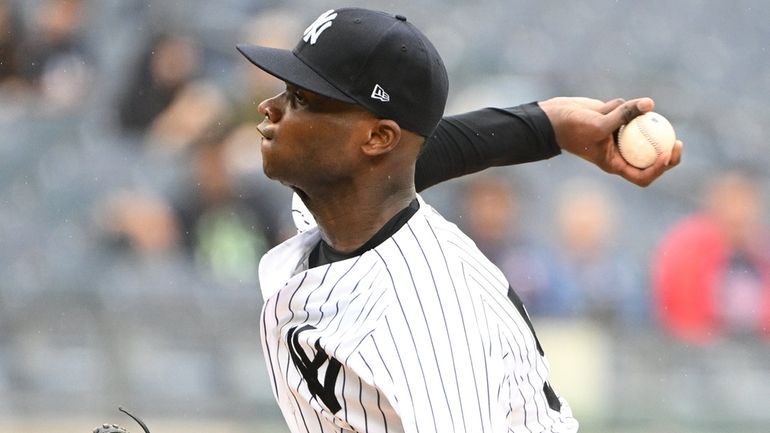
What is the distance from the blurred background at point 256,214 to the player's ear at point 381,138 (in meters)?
4.13

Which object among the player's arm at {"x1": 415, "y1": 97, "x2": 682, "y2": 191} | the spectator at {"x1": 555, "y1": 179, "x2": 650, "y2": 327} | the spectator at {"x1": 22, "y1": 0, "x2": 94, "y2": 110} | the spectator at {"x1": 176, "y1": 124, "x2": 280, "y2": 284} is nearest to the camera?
the player's arm at {"x1": 415, "y1": 97, "x2": 682, "y2": 191}

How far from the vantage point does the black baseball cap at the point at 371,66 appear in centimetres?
242

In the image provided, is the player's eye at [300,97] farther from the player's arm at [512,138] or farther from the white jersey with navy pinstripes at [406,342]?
the player's arm at [512,138]

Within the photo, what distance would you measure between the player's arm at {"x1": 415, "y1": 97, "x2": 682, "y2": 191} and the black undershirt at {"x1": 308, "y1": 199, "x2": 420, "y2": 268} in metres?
0.48

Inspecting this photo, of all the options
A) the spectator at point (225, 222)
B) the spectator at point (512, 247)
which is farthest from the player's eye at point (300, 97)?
the spectator at point (225, 222)

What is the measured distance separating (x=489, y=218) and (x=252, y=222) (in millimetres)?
1281

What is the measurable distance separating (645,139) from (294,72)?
839 millimetres

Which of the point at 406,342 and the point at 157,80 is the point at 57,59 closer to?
the point at 157,80

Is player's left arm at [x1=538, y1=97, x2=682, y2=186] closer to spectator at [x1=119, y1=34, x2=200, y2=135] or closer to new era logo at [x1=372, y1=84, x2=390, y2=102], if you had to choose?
new era logo at [x1=372, y1=84, x2=390, y2=102]

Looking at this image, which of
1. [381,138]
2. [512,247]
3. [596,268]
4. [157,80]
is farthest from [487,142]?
[157,80]

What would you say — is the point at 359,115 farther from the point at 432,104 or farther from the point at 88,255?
the point at 88,255

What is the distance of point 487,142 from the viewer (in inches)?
121

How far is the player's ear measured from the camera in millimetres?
2463

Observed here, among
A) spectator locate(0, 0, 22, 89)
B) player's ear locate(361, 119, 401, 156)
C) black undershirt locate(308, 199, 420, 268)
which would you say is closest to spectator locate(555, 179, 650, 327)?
spectator locate(0, 0, 22, 89)
